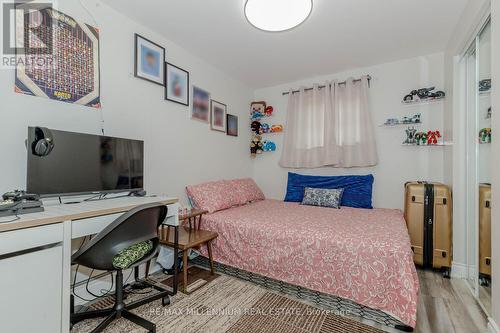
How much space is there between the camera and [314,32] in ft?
7.82

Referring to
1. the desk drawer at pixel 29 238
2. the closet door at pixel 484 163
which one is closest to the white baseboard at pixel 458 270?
the closet door at pixel 484 163

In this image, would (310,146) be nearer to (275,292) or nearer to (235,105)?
(235,105)

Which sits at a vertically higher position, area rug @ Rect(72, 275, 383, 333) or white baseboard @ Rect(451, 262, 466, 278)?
white baseboard @ Rect(451, 262, 466, 278)

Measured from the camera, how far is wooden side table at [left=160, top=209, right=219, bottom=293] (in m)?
2.01

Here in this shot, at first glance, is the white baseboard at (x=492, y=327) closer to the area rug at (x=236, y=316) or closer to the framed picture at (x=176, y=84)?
the area rug at (x=236, y=316)

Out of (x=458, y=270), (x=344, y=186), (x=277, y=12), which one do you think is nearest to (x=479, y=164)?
(x=458, y=270)

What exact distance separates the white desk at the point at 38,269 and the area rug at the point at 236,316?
20.6 inches

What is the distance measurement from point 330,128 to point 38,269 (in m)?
3.33

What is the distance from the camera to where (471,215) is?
2.12 m

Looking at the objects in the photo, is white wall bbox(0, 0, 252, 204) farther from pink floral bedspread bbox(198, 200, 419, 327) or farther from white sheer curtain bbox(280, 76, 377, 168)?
white sheer curtain bbox(280, 76, 377, 168)

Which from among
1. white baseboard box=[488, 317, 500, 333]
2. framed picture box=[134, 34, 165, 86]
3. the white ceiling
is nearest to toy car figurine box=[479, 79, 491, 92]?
the white ceiling

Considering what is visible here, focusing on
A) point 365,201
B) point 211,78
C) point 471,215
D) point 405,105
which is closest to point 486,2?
point 405,105

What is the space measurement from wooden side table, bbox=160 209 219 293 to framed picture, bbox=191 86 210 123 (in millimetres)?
1230

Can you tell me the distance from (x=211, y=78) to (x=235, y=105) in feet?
2.07
